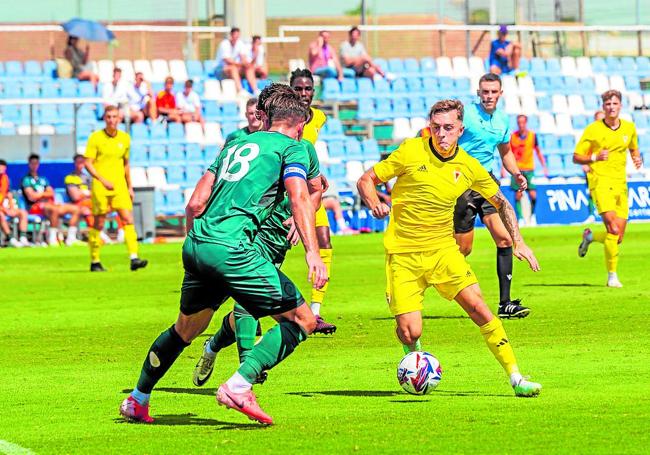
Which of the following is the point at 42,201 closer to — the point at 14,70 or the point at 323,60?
the point at 14,70

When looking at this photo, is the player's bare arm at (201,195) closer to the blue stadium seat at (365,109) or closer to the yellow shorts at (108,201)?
the yellow shorts at (108,201)

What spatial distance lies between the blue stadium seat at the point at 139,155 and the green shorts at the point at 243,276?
24.4 metres

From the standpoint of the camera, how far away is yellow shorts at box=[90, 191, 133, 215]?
2130cm

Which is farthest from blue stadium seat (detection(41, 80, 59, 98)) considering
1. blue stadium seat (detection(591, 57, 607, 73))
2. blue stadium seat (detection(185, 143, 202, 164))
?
blue stadium seat (detection(591, 57, 607, 73))

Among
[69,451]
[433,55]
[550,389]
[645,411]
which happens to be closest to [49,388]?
[69,451]

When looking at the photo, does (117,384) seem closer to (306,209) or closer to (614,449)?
(306,209)

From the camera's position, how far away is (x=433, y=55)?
42.6 metres

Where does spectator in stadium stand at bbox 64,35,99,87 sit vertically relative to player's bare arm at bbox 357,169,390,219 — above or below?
above

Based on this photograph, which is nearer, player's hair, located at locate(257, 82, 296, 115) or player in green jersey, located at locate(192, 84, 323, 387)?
player's hair, located at locate(257, 82, 296, 115)

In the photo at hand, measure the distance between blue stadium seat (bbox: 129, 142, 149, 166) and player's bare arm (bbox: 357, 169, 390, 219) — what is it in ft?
74.1

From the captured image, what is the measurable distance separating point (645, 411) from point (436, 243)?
85.8 inches

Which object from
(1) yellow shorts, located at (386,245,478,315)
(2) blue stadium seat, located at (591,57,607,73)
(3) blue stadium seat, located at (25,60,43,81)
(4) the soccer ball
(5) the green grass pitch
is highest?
(2) blue stadium seat, located at (591,57,607,73)

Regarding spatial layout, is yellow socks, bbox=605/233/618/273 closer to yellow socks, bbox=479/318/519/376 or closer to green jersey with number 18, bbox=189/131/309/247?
yellow socks, bbox=479/318/519/376

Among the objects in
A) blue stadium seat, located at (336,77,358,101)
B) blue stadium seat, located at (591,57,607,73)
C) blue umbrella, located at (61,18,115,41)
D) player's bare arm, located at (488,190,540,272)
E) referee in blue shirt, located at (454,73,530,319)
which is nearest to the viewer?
player's bare arm, located at (488,190,540,272)
